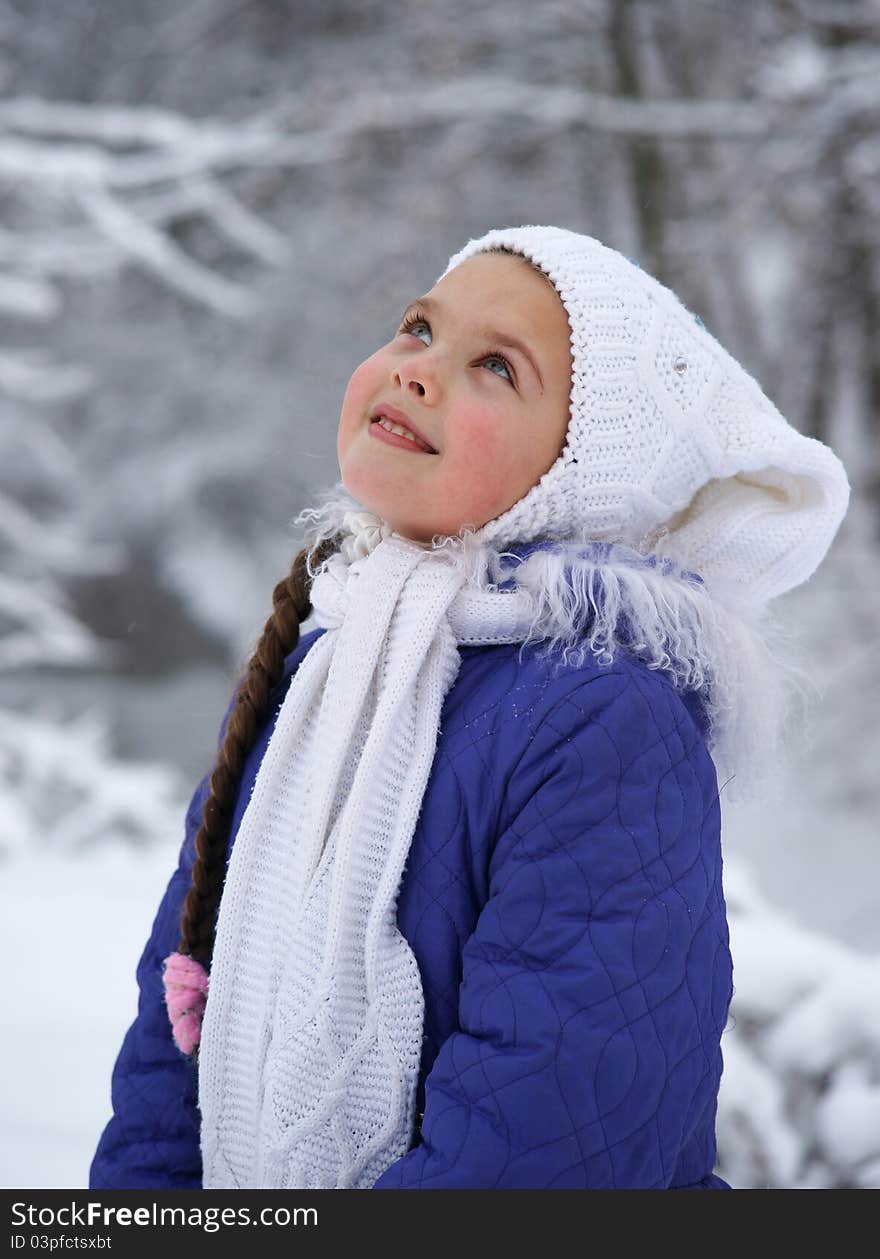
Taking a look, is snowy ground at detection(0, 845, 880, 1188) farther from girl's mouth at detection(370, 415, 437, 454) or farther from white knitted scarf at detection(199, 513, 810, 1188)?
girl's mouth at detection(370, 415, 437, 454)

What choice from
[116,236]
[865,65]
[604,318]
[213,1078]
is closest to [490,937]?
[213,1078]

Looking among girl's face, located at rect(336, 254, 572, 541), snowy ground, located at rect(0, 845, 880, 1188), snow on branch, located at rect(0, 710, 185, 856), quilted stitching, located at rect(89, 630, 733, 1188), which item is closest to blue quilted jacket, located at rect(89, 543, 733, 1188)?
quilted stitching, located at rect(89, 630, 733, 1188)

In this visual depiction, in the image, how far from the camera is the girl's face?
1160mm

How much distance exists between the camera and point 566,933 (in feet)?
3.20

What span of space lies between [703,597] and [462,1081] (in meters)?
0.51

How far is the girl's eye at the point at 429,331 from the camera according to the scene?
1.19 m

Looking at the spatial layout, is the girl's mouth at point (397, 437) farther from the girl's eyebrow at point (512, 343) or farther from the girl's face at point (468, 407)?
the girl's eyebrow at point (512, 343)

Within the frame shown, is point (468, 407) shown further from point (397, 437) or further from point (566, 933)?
point (566, 933)

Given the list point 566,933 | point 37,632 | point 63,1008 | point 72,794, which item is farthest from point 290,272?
point 566,933

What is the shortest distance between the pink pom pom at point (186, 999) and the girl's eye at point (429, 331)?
677 millimetres

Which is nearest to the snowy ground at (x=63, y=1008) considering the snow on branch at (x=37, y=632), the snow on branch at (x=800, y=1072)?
the snow on branch at (x=800, y=1072)

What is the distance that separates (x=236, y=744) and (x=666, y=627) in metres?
0.47

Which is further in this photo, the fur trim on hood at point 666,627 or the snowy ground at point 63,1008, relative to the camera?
the snowy ground at point 63,1008

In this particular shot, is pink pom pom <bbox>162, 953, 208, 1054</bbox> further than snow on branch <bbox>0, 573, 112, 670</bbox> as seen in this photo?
No
